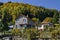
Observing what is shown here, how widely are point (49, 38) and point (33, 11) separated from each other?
22829 mm

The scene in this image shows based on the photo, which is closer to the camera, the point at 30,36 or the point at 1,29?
the point at 30,36

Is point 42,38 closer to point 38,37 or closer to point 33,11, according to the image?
point 38,37

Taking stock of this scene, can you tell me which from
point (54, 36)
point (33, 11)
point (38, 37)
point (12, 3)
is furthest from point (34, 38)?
point (12, 3)

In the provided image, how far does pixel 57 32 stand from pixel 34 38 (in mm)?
1346

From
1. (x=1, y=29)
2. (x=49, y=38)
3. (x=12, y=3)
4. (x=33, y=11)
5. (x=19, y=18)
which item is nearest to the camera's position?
(x=49, y=38)

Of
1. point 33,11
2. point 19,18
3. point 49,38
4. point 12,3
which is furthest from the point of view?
point 12,3

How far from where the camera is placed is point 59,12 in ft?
125

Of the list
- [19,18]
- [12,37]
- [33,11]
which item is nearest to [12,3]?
[33,11]

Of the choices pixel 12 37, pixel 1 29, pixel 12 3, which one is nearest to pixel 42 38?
pixel 12 37

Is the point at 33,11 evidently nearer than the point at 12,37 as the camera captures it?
No

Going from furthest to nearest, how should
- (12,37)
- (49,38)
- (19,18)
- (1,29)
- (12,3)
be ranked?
1. (12,3)
2. (19,18)
3. (1,29)
4. (12,37)
5. (49,38)

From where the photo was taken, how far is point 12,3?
4494 cm

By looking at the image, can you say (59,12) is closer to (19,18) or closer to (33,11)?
(33,11)

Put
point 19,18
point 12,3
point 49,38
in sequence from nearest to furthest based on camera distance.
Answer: point 49,38 < point 19,18 < point 12,3
